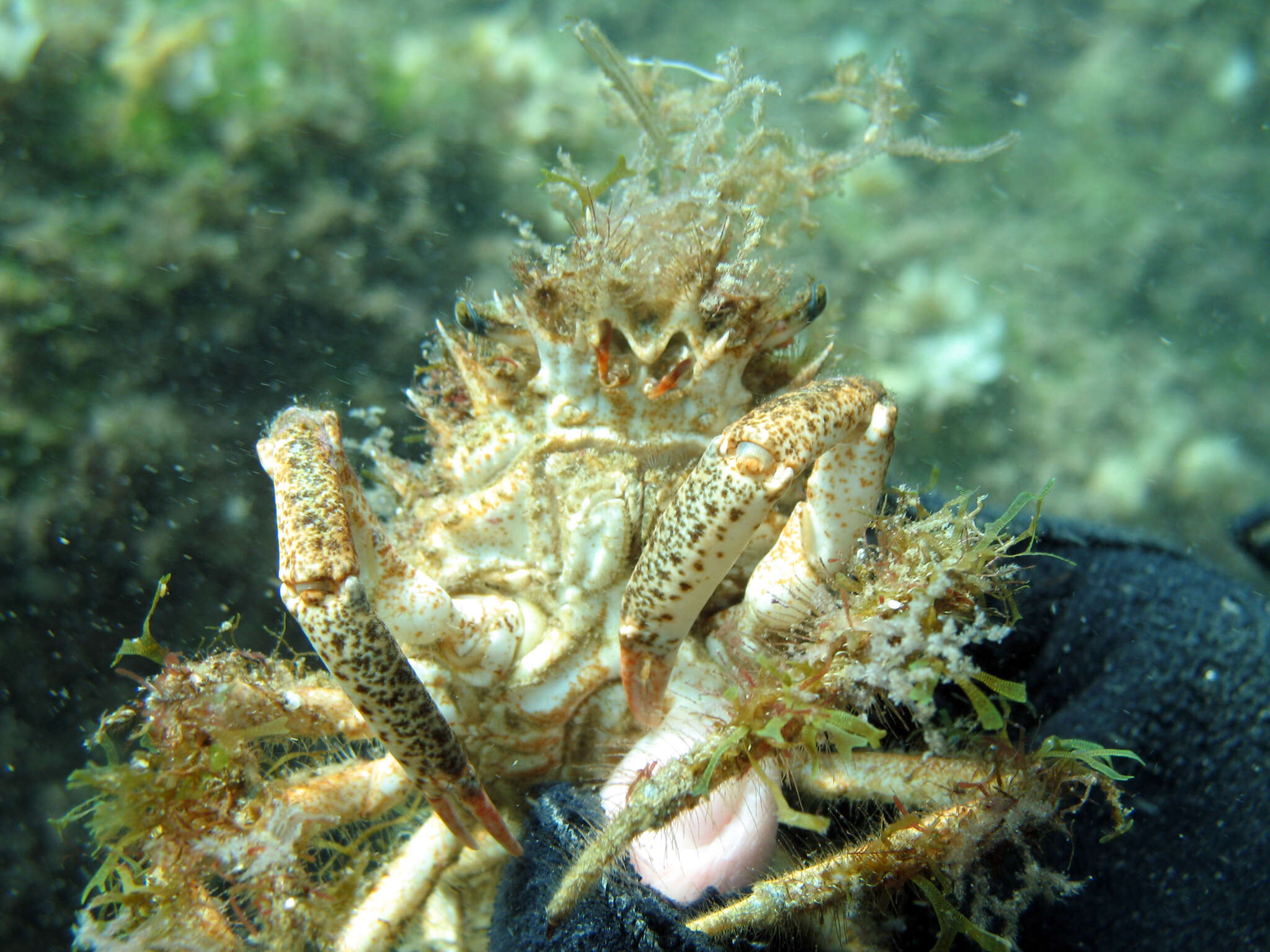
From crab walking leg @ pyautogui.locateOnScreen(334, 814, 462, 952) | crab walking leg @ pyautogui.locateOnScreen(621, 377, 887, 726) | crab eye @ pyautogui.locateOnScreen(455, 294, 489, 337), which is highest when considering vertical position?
crab eye @ pyautogui.locateOnScreen(455, 294, 489, 337)

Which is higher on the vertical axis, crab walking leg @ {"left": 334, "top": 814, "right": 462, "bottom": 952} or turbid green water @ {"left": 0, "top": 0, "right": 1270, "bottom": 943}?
turbid green water @ {"left": 0, "top": 0, "right": 1270, "bottom": 943}

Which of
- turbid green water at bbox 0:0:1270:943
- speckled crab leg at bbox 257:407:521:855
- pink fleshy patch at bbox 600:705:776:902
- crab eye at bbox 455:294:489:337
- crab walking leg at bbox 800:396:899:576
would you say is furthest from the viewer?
turbid green water at bbox 0:0:1270:943

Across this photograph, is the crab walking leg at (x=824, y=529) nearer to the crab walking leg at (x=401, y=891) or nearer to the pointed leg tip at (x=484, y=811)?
the pointed leg tip at (x=484, y=811)

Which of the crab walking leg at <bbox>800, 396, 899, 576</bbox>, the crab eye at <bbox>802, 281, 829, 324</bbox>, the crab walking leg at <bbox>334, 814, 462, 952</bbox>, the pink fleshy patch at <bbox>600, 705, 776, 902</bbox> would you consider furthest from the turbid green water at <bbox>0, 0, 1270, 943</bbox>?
the pink fleshy patch at <bbox>600, 705, 776, 902</bbox>

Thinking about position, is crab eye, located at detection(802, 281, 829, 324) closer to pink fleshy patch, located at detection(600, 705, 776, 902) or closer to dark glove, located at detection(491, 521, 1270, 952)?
dark glove, located at detection(491, 521, 1270, 952)

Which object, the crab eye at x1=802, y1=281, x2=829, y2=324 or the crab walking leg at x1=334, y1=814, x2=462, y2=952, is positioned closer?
the crab eye at x1=802, y1=281, x2=829, y2=324

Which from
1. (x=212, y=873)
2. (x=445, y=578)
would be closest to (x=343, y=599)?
(x=445, y=578)

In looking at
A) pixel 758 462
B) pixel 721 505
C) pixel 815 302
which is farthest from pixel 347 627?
pixel 815 302
